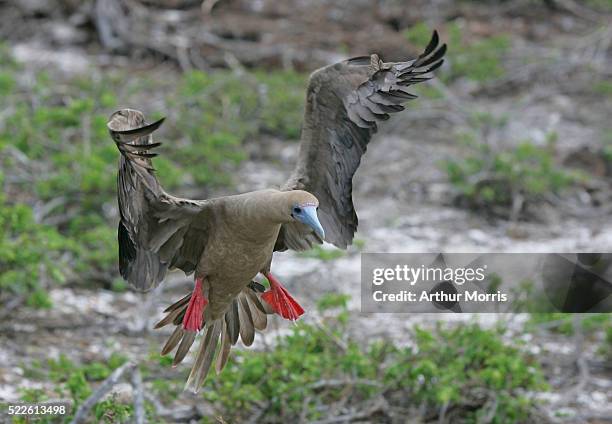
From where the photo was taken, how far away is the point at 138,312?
5.71 metres

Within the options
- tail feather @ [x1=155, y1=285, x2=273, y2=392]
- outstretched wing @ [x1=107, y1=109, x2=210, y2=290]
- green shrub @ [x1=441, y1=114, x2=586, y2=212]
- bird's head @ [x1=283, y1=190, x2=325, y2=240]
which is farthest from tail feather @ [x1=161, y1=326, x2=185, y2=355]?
green shrub @ [x1=441, y1=114, x2=586, y2=212]

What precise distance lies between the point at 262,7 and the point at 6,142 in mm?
5155

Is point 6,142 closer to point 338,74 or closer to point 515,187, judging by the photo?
point 338,74

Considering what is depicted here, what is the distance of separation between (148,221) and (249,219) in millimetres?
440

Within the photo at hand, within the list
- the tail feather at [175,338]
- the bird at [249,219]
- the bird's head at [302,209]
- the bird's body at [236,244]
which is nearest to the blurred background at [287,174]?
the tail feather at [175,338]

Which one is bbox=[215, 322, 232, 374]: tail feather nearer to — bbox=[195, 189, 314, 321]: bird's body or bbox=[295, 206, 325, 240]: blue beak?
bbox=[195, 189, 314, 321]: bird's body

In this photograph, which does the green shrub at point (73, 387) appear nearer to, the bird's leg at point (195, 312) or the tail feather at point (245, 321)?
the bird's leg at point (195, 312)

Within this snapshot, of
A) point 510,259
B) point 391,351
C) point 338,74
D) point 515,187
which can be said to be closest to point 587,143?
point 515,187

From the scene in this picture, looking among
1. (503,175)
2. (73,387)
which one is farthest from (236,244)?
(503,175)

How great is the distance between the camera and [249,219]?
12.5 ft

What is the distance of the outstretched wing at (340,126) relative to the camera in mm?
4035

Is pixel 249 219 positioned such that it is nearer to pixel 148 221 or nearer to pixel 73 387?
pixel 148 221

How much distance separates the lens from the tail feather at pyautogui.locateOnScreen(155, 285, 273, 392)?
4211 mm

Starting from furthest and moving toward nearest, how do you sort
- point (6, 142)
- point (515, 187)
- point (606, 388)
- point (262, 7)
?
point (262, 7) < point (515, 187) < point (6, 142) < point (606, 388)
